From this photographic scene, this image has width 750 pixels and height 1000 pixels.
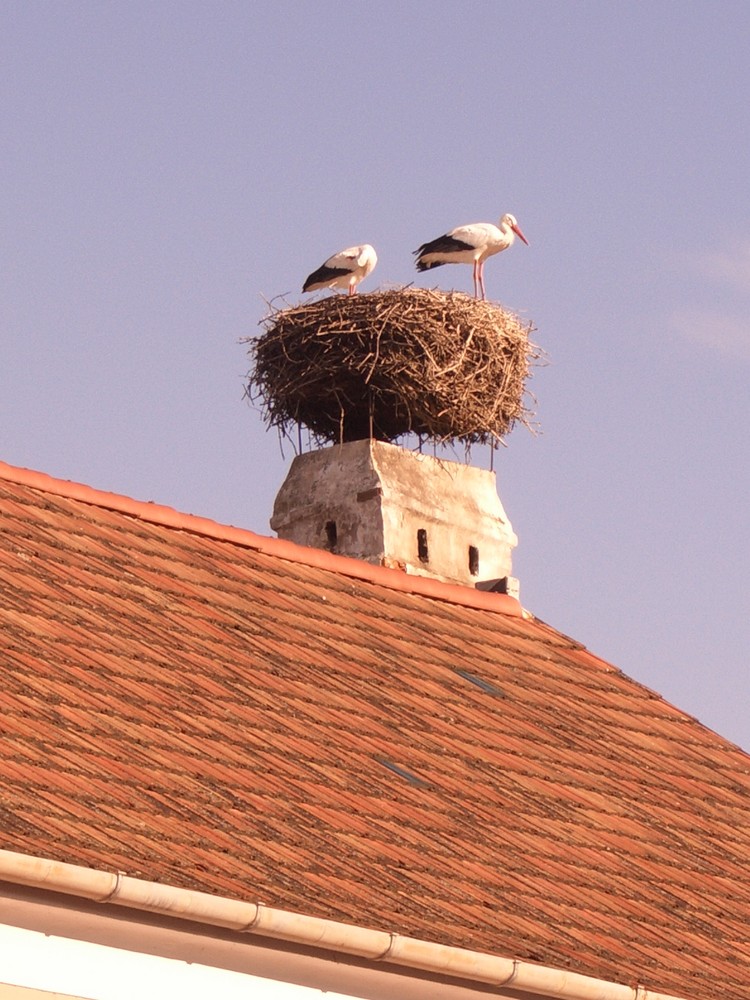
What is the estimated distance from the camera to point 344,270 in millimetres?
17281

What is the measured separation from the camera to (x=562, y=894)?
25.3 feet

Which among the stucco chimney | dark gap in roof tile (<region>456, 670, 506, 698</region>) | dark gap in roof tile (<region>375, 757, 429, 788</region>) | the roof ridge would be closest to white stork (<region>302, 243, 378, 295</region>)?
the stucco chimney

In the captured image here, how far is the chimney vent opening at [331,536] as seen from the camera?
40.1ft

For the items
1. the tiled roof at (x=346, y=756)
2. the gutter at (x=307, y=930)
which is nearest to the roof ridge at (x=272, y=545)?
the tiled roof at (x=346, y=756)

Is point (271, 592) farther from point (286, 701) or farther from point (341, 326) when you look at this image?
point (341, 326)

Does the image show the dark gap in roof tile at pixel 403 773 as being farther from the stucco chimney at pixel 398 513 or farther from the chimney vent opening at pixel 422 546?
the chimney vent opening at pixel 422 546

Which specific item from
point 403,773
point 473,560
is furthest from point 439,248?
Answer: point 403,773

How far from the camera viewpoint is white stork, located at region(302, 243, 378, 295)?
56.6 feet

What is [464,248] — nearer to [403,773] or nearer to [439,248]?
[439,248]

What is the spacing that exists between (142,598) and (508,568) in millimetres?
4464

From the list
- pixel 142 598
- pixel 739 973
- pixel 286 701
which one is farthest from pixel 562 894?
pixel 142 598

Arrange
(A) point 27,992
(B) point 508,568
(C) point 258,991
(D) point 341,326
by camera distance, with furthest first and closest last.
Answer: (D) point 341,326 < (B) point 508,568 < (C) point 258,991 < (A) point 27,992

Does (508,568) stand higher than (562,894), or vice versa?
(508,568)

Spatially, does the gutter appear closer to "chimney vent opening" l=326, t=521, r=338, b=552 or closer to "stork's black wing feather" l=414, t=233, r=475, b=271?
"chimney vent opening" l=326, t=521, r=338, b=552
